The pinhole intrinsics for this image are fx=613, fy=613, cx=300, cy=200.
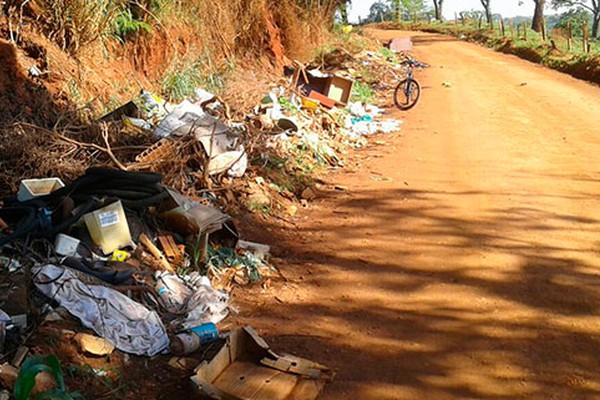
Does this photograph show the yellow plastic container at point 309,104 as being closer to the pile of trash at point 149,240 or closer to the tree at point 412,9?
the pile of trash at point 149,240

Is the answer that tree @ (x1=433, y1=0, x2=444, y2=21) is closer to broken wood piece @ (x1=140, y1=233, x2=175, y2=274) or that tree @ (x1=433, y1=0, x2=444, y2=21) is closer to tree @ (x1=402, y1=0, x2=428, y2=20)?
tree @ (x1=402, y1=0, x2=428, y2=20)

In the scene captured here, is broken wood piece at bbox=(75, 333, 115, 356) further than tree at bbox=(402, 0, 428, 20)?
No

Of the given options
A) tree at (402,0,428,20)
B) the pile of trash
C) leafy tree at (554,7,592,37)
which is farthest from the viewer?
tree at (402,0,428,20)

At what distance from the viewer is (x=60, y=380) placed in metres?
2.83

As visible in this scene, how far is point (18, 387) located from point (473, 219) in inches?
187

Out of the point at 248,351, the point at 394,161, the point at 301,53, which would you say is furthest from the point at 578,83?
the point at 248,351

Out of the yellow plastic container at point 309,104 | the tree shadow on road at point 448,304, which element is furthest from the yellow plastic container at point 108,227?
the yellow plastic container at point 309,104

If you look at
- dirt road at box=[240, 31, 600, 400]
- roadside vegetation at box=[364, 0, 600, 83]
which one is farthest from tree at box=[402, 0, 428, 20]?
dirt road at box=[240, 31, 600, 400]

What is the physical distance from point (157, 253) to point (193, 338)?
121cm

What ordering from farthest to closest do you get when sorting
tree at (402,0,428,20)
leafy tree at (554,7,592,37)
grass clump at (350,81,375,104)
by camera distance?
tree at (402,0,428,20), leafy tree at (554,7,592,37), grass clump at (350,81,375,104)

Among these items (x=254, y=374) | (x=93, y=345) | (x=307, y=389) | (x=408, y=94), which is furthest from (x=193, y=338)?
(x=408, y=94)

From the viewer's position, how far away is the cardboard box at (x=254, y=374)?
331 centimetres

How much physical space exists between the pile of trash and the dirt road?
0.45m

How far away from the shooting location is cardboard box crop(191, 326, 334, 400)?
130 inches
